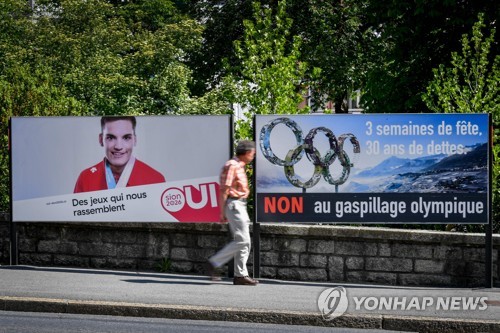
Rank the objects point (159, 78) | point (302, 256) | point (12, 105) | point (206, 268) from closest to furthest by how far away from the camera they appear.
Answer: point (206, 268) → point (302, 256) → point (12, 105) → point (159, 78)

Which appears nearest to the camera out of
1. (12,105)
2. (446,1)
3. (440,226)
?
(440,226)

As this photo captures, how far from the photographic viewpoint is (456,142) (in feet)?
39.5

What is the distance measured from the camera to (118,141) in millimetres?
12500

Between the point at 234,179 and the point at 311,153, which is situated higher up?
the point at 311,153

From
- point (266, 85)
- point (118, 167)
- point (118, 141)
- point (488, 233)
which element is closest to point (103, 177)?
point (118, 167)

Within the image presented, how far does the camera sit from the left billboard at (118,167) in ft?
40.5

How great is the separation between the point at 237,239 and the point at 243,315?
1.78m

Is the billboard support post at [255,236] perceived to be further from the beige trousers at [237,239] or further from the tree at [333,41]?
the tree at [333,41]

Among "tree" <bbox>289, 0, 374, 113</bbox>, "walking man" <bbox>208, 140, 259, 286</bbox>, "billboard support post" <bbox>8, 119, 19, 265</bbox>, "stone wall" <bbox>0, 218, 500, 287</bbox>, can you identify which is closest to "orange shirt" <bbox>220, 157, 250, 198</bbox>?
"walking man" <bbox>208, 140, 259, 286</bbox>

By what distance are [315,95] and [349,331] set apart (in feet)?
100

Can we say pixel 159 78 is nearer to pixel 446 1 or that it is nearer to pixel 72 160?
pixel 446 1

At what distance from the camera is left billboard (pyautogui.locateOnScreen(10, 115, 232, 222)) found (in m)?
12.3

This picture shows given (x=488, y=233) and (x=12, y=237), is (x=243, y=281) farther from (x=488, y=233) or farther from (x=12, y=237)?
(x=12, y=237)

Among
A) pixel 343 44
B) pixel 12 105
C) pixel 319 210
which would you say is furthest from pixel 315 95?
pixel 319 210
